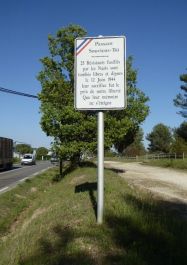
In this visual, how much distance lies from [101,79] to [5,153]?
41.5 meters

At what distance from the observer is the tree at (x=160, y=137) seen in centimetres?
11606

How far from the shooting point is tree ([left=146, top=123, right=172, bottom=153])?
116 meters

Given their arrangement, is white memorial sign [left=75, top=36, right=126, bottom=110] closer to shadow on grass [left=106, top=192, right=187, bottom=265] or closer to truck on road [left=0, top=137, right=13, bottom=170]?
shadow on grass [left=106, top=192, right=187, bottom=265]

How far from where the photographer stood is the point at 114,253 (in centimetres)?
627

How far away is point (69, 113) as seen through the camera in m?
25.2

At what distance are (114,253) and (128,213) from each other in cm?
225

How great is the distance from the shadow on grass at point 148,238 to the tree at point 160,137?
354 feet

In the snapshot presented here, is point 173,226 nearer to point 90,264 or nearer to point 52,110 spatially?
point 90,264

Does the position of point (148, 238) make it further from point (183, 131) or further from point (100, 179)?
point (183, 131)

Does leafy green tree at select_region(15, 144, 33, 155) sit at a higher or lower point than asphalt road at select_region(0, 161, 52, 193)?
higher

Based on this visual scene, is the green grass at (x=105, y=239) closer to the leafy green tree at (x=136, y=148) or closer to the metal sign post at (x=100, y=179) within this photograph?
the metal sign post at (x=100, y=179)

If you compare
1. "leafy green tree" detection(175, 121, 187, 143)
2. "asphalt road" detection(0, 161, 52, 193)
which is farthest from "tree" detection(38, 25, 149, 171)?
"leafy green tree" detection(175, 121, 187, 143)

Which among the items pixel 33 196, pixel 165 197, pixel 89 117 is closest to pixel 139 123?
pixel 89 117

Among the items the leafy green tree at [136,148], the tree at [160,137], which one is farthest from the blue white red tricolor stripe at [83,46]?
the tree at [160,137]
